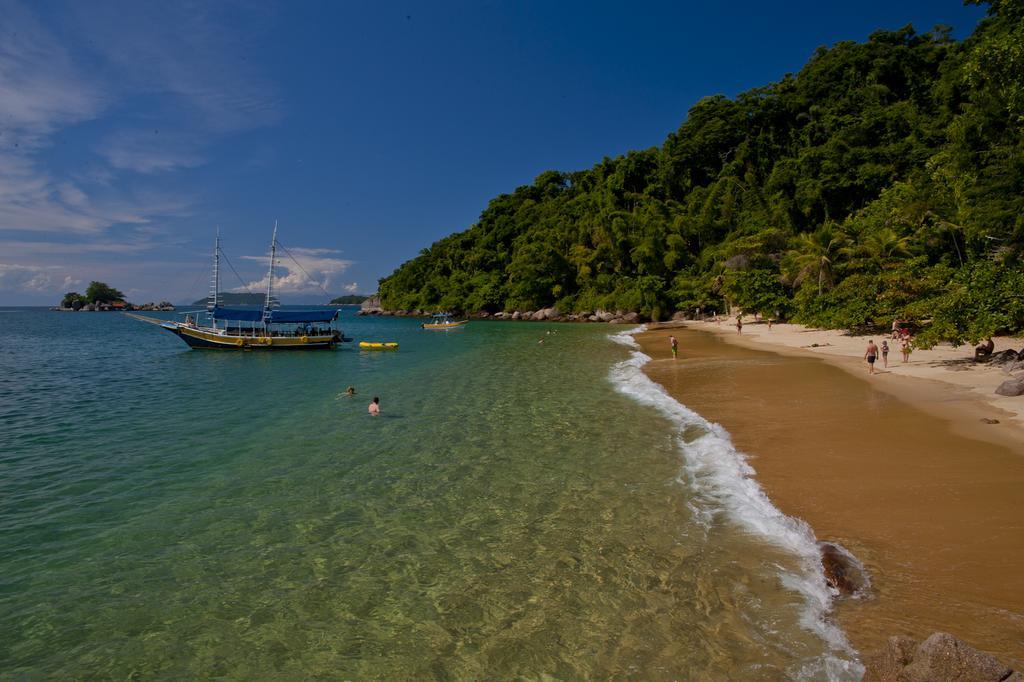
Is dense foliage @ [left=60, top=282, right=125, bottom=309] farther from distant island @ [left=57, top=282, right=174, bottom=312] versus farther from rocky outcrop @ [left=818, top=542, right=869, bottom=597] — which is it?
rocky outcrop @ [left=818, top=542, right=869, bottom=597]

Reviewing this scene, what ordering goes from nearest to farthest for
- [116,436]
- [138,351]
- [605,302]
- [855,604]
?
[855,604] < [116,436] < [138,351] < [605,302]

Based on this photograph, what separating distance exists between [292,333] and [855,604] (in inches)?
1704

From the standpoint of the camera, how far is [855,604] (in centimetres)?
526

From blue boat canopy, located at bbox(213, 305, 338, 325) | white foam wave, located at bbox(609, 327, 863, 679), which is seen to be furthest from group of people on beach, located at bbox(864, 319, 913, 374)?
blue boat canopy, located at bbox(213, 305, 338, 325)

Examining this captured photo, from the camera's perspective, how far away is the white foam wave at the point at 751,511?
15.5 feet

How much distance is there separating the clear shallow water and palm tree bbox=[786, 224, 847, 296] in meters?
34.4

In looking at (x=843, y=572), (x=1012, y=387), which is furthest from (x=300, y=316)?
(x=1012, y=387)

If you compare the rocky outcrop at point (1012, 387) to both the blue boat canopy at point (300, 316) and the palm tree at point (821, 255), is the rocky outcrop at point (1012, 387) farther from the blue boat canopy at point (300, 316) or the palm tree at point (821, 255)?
the blue boat canopy at point (300, 316)

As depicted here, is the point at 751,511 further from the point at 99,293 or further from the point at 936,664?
the point at 99,293

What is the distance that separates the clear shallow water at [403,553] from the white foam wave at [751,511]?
0.13 feet

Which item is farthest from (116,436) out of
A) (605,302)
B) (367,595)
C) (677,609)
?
(605,302)

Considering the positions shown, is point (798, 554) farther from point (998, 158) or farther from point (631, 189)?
point (631, 189)

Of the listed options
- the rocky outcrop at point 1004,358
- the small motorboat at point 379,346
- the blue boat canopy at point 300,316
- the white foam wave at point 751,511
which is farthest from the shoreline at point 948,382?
the blue boat canopy at point 300,316

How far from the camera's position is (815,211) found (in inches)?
2441
